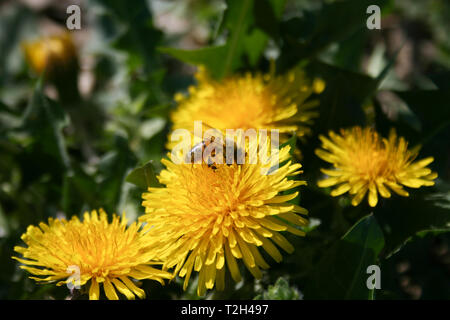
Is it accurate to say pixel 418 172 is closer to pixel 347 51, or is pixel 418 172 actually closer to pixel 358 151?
pixel 358 151

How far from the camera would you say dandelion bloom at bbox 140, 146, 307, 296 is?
1340mm

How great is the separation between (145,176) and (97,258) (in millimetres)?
326

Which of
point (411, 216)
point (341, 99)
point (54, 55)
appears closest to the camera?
point (411, 216)

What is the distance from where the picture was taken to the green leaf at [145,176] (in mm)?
1536

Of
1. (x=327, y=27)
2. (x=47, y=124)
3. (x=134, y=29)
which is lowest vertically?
(x=47, y=124)

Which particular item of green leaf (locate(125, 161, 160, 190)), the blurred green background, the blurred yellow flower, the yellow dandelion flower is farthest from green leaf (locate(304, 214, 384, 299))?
the blurred yellow flower

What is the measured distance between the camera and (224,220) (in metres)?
1.36

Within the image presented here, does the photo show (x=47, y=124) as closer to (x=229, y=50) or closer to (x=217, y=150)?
(x=229, y=50)

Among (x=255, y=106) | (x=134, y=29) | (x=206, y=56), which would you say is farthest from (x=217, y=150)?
(x=134, y=29)

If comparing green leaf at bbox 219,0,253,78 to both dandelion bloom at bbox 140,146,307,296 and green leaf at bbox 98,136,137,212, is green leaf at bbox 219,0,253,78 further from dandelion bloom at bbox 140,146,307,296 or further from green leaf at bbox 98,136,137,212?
dandelion bloom at bbox 140,146,307,296

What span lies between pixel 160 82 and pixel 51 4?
220 centimetres

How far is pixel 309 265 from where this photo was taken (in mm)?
1690
